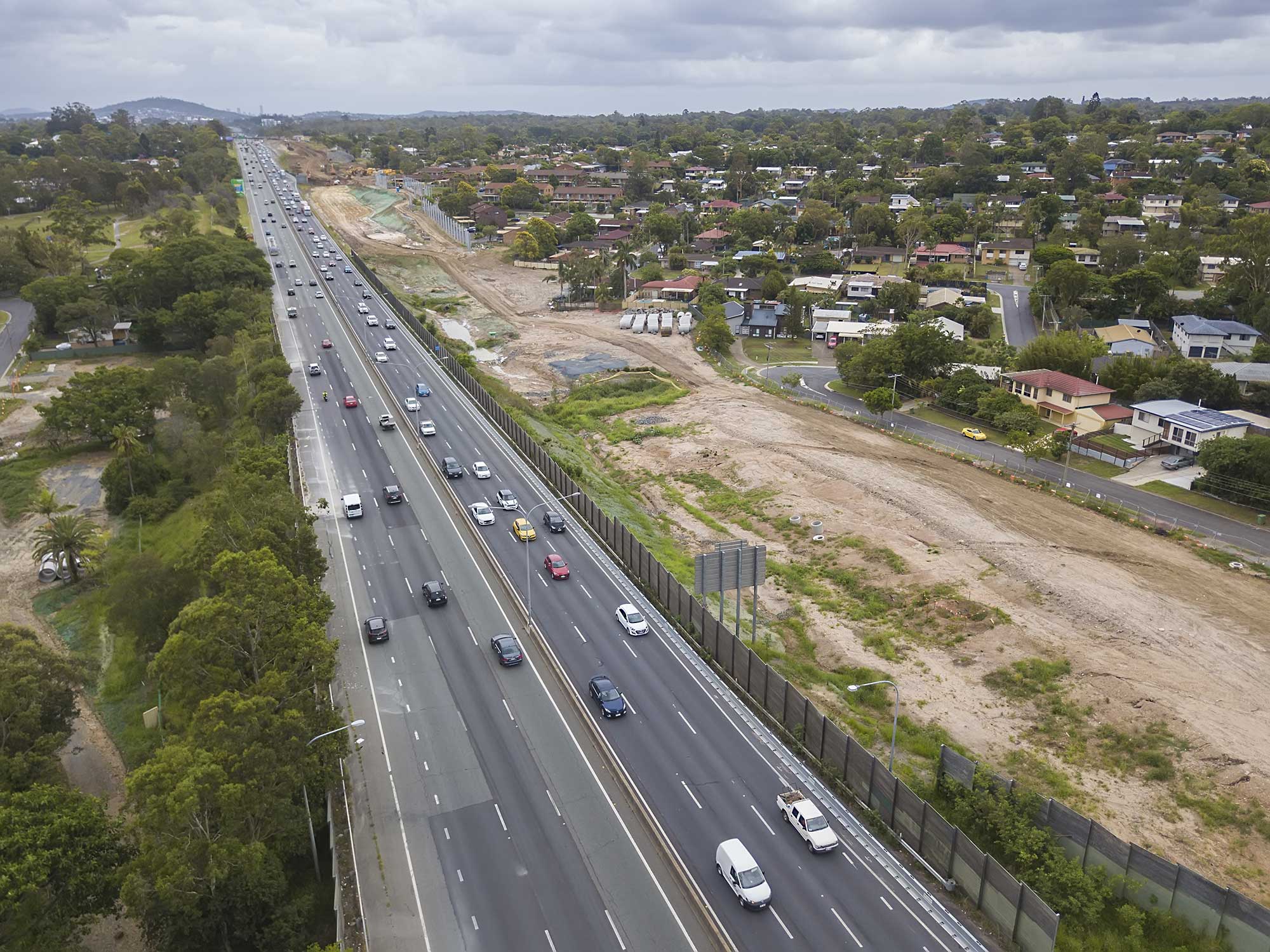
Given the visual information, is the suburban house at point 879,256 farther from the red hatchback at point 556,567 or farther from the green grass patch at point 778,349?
the red hatchback at point 556,567

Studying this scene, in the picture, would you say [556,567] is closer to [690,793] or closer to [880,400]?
[690,793]

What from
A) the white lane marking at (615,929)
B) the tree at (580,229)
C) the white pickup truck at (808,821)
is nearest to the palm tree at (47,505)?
the white lane marking at (615,929)

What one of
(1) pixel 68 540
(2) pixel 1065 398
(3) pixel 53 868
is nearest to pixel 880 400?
(2) pixel 1065 398

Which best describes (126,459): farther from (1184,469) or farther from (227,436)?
(1184,469)

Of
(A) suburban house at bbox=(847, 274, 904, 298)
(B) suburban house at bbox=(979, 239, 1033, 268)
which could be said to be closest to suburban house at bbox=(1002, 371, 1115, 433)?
(A) suburban house at bbox=(847, 274, 904, 298)

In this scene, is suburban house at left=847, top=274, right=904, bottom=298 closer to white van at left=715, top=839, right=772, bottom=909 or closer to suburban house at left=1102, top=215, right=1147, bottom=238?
suburban house at left=1102, top=215, right=1147, bottom=238

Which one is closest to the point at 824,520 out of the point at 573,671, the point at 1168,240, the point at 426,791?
the point at 573,671
